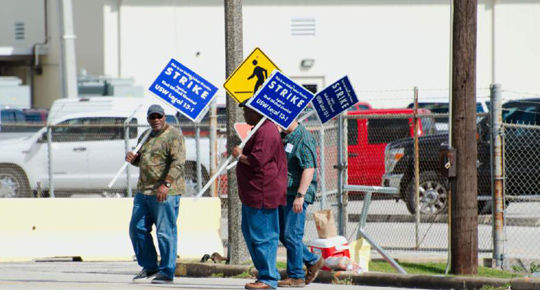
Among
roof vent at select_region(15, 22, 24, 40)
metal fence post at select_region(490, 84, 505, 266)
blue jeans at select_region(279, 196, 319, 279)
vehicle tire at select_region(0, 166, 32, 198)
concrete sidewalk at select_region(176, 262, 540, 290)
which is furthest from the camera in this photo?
roof vent at select_region(15, 22, 24, 40)

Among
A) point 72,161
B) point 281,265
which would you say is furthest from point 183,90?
point 72,161

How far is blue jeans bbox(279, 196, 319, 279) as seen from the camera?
10258 millimetres

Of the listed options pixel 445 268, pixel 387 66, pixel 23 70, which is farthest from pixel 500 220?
pixel 23 70

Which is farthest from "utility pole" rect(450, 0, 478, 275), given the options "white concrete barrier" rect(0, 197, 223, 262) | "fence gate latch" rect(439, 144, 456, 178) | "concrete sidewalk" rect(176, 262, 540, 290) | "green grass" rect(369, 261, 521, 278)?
"white concrete barrier" rect(0, 197, 223, 262)

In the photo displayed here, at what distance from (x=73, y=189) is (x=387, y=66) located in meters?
18.1

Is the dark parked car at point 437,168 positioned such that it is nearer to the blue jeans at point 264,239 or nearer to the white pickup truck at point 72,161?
the white pickup truck at point 72,161

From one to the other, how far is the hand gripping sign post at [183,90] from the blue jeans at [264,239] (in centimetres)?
252

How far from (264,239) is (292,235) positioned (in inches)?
17.2

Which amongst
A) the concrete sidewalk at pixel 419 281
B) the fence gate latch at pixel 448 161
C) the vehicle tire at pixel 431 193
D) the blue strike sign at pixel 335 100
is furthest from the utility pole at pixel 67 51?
the fence gate latch at pixel 448 161

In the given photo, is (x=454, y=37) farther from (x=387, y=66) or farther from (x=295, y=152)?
(x=387, y=66)

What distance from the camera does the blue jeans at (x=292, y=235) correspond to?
1026 cm

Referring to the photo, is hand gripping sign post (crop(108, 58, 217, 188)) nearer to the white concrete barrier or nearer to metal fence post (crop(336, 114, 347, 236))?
the white concrete barrier

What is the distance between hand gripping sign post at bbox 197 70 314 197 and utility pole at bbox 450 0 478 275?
185 centimetres

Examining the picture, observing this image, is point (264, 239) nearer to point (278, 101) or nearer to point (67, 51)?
point (278, 101)
